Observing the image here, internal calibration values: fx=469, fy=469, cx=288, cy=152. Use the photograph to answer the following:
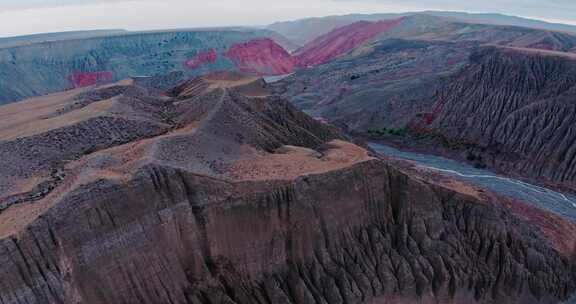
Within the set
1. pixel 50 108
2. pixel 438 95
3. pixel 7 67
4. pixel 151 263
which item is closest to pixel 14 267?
pixel 151 263

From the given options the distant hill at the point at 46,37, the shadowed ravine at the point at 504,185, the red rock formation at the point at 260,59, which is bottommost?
the shadowed ravine at the point at 504,185

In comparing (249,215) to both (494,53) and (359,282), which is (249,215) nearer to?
(359,282)

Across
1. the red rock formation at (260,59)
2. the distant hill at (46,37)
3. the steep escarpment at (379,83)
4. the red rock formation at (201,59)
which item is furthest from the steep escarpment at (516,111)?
the distant hill at (46,37)

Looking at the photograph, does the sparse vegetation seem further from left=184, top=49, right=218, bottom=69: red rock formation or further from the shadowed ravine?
left=184, top=49, right=218, bottom=69: red rock formation

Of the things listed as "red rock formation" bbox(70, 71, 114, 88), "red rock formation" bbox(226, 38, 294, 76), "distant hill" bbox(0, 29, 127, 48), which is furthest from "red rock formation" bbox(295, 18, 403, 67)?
"distant hill" bbox(0, 29, 127, 48)

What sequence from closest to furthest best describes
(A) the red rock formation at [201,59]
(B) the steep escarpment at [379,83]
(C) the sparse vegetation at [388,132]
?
(C) the sparse vegetation at [388,132] → (B) the steep escarpment at [379,83] → (A) the red rock formation at [201,59]

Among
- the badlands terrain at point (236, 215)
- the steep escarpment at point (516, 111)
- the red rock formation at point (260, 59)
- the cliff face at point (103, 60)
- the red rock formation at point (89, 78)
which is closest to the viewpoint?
the badlands terrain at point (236, 215)

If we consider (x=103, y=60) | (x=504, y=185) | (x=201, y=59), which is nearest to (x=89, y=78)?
(x=103, y=60)

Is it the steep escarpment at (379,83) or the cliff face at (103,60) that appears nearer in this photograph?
the steep escarpment at (379,83)

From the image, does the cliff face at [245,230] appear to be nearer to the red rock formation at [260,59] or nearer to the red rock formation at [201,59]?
the red rock formation at [201,59]
